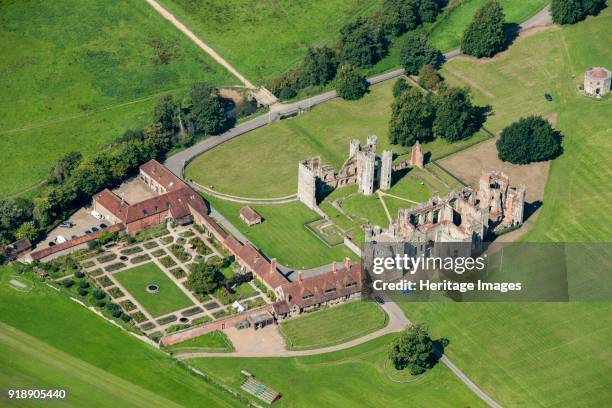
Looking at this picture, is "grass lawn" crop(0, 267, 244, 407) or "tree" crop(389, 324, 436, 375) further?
"tree" crop(389, 324, 436, 375)

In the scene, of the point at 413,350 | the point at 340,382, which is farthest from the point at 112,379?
the point at 413,350

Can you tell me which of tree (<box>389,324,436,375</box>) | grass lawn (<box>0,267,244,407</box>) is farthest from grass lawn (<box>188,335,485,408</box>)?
grass lawn (<box>0,267,244,407</box>)

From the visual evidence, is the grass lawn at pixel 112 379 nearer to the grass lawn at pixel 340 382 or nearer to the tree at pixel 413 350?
the grass lawn at pixel 340 382

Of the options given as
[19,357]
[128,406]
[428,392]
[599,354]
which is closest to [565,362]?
[599,354]

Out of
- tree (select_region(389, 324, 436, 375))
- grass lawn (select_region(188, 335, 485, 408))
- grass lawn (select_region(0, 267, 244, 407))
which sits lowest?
grass lawn (select_region(188, 335, 485, 408))

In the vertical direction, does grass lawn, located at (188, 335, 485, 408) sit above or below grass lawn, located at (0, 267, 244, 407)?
below

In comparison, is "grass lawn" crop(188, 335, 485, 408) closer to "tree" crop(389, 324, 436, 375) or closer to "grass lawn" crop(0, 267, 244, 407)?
"tree" crop(389, 324, 436, 375)

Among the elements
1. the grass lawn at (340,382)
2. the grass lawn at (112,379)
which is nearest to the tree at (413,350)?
the grass lawn at (340,382)
